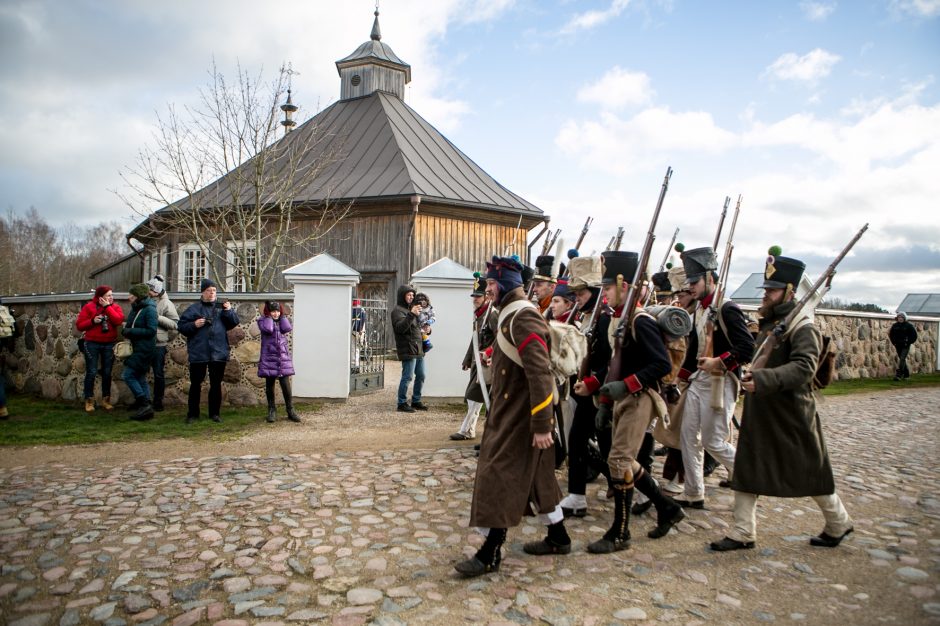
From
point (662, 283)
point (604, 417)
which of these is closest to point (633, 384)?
point (604, 417)

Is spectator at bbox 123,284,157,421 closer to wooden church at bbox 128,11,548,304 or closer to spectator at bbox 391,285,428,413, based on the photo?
spectator at bbox 391,285,428,413

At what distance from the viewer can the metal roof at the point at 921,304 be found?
3740 cm

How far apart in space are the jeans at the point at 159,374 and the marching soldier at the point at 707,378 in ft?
23.2

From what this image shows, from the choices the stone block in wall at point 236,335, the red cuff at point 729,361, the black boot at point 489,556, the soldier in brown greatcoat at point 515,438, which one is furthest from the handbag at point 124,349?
the red cuff at point 729,361

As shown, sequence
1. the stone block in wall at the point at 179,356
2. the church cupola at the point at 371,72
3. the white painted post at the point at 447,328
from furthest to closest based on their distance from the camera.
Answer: the church cupola at the point at 371,72, the white painted post at the point at 447,328, the stone block in wall at the point at 179,356

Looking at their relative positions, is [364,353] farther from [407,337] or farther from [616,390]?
[616,390]

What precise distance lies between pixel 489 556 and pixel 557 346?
131 centimetres

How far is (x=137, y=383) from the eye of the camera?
862 centimetres

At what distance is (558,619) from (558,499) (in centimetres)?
83

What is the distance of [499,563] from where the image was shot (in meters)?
3.78

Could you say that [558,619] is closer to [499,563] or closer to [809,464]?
[499,563]

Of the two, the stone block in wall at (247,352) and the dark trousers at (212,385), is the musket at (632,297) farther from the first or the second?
the stone block in wall at (247,352)

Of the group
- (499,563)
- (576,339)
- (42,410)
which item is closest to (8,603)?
(499,563)

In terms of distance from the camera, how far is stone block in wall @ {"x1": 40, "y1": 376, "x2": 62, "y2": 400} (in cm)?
1000
